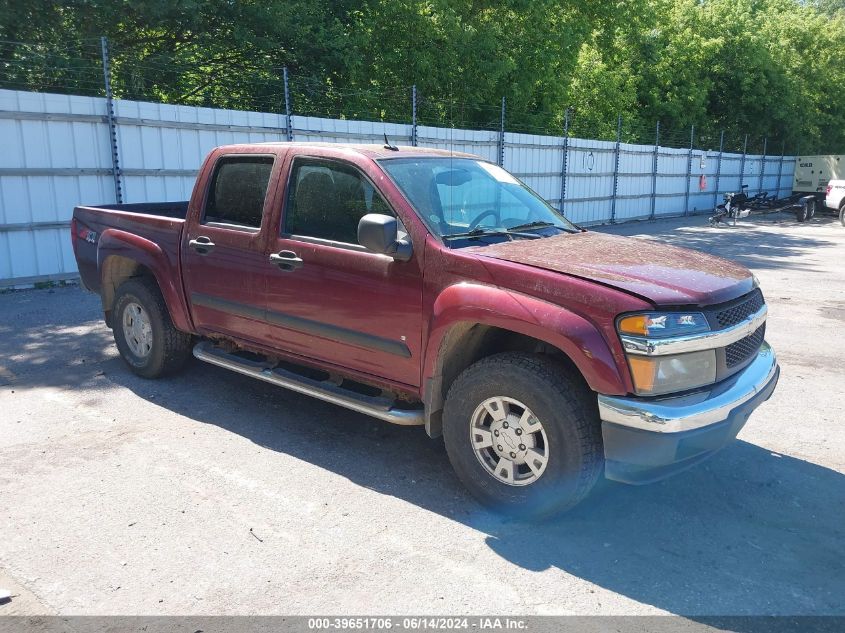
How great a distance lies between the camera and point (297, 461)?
454 centimetres

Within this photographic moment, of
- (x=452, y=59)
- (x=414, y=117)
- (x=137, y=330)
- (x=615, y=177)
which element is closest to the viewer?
(x=137, y=330)

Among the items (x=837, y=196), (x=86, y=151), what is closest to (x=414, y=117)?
(x=86, y=151)

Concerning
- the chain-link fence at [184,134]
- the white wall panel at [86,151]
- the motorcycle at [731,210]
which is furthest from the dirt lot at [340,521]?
the motorcycle at [731,210]

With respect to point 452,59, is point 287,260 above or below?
below

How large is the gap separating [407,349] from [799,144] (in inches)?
1653

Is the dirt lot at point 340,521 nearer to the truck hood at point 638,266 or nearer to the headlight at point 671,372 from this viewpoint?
the headlight at point 671,372

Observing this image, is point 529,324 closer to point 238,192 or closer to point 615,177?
point 238,192

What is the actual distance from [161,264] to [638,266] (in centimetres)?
357

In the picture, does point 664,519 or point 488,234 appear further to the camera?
point 488,234

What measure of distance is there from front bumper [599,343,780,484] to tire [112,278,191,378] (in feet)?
12.0

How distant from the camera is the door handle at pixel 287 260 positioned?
15.2 feet

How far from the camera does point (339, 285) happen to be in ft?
14.5

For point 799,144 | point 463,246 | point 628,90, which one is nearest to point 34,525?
point 463,246

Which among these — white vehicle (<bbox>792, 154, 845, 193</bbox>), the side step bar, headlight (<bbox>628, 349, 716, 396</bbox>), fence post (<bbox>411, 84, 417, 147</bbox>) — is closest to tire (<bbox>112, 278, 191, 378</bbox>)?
the side step bar
